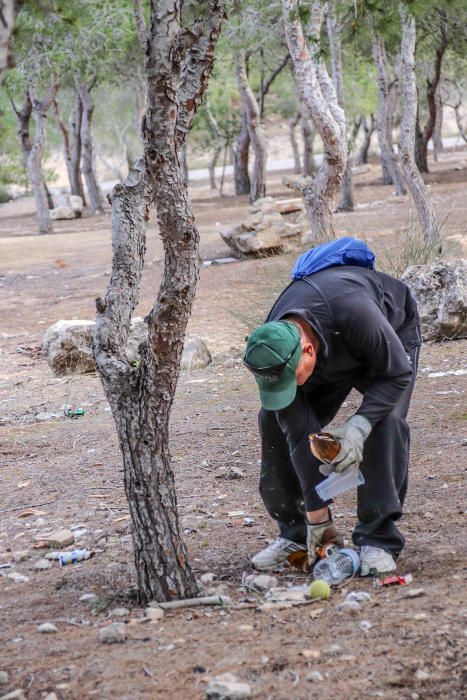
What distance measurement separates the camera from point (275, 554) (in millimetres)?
4020

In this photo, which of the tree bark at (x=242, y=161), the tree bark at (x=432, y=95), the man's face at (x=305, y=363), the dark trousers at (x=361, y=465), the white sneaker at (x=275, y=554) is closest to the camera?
the man's face at (x=305, y=363)

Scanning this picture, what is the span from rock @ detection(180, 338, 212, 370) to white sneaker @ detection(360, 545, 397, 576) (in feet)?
16.6

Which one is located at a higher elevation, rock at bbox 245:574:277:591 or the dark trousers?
the dark trousers

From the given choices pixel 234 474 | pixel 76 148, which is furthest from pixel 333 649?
pixel 76 148

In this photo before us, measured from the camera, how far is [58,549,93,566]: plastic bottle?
173 inches

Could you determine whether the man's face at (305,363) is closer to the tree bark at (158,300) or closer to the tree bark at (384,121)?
the tree bark at (158,300)

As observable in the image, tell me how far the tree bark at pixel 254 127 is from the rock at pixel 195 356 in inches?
522

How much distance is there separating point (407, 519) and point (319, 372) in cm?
132

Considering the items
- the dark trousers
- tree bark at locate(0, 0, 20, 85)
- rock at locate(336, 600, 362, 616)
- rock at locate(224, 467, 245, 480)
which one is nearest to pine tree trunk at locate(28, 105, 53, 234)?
rock at locate(224, 467, 245, 480)

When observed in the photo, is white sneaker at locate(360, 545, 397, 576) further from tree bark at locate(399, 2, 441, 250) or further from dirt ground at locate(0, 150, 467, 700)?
tree bark at locate(399, 2, 441, 250)

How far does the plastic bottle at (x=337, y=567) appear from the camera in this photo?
12.2ft

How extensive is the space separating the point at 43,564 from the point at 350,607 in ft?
5.33

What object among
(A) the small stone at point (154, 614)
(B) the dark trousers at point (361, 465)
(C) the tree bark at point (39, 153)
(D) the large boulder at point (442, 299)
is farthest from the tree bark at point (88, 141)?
(A) the small stone at point (154, 614)

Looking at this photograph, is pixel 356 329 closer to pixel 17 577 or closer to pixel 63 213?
pixel 17 577
